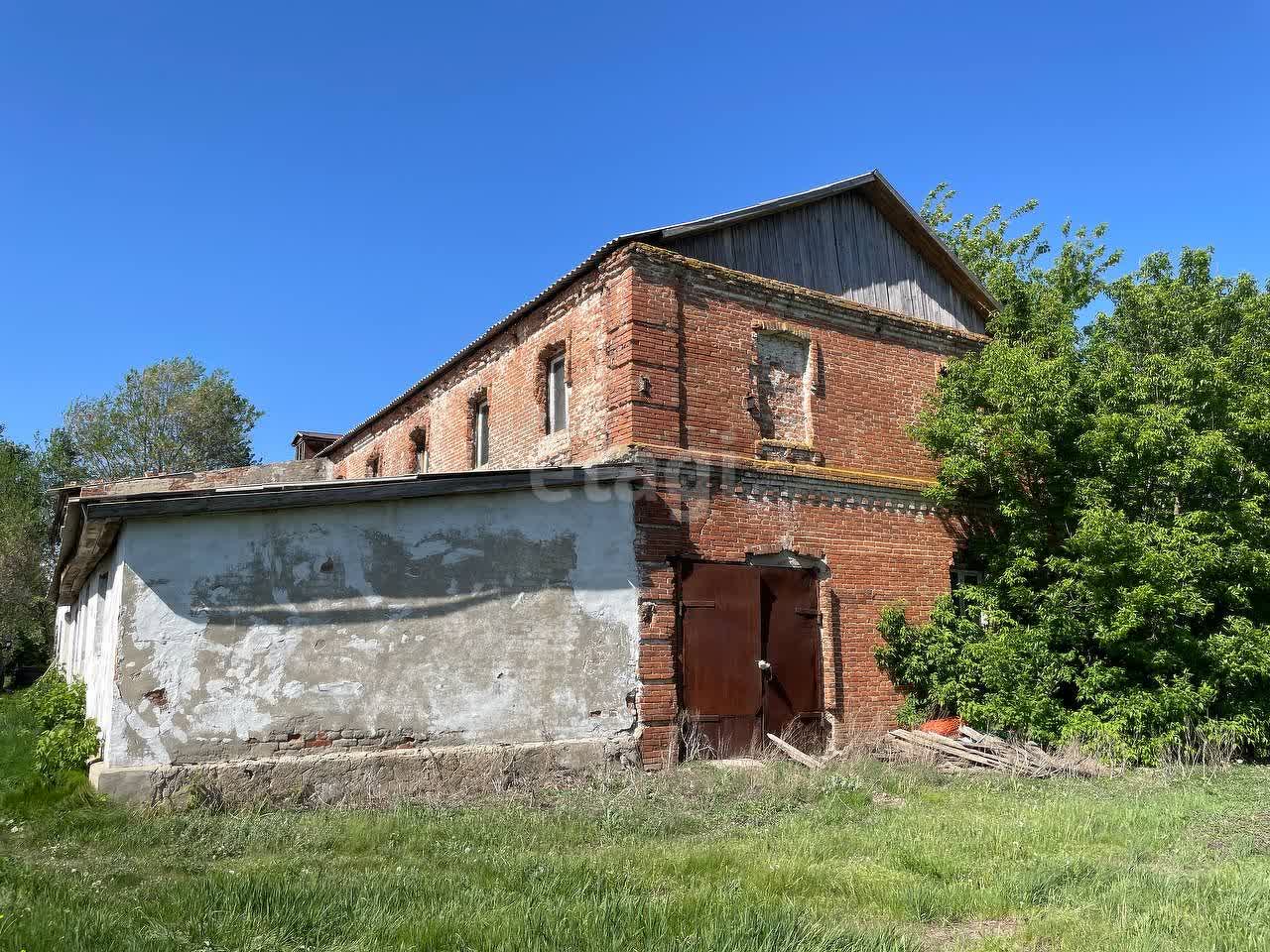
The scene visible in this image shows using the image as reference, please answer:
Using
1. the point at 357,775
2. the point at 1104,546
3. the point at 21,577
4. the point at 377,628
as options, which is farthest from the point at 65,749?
the point at 21,577

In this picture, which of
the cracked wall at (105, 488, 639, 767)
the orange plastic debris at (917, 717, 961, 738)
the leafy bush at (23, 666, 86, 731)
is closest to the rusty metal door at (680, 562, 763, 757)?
the cracked wall at (105, 488, 639, 767)

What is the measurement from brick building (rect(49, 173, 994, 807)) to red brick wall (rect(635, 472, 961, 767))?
0.03 m

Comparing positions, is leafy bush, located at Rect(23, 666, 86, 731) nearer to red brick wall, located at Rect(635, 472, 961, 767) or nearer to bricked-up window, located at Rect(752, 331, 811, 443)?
red brick wall, located at Rect(635, 472, 961, 767)

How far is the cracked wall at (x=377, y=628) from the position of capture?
8766mm

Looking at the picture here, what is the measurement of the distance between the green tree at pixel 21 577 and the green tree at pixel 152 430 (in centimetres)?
234

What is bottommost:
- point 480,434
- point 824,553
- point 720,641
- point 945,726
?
point 945,726

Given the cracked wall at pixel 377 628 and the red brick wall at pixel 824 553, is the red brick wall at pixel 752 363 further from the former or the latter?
the cracked wall at pixel 377 628

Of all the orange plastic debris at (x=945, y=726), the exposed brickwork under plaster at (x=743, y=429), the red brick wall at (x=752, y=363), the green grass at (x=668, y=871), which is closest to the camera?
the green grass at (x=668, y=871)

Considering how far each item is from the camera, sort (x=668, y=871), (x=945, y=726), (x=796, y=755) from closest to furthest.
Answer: (x=668, y=871) → (x=796, y=755) → (x=945, y=726)

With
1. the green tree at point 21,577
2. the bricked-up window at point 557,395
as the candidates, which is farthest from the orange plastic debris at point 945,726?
the green tree at point 21,577

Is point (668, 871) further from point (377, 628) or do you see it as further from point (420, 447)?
point (420, 447)

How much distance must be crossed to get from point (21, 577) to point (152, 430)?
7529 millimetres

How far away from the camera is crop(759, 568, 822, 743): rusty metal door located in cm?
1173

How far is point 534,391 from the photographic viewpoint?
44.7 feet
